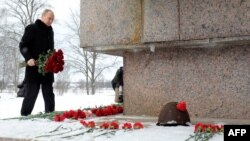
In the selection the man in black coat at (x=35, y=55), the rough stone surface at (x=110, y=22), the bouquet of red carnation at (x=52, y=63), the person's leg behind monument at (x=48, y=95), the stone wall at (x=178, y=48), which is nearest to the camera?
the stone wall at (x=178, y=48)

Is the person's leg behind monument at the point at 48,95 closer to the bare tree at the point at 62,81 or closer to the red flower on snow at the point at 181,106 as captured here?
the red flower on snow at the point at 181,106

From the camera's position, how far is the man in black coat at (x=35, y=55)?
462 cm

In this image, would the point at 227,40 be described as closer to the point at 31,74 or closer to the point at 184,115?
the point at 184,115

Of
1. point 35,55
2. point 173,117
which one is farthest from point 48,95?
point 173,117

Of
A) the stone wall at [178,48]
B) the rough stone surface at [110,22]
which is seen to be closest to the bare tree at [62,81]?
the rough stone surface at [110,22]

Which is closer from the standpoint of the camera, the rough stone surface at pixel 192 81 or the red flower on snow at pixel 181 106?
the red flower on snow at pixel 181 106

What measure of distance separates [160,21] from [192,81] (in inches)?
28.5

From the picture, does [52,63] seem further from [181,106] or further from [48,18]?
[181,106]

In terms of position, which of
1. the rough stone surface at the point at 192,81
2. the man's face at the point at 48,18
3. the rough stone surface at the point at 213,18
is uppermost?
the man's face at the point at 48,18

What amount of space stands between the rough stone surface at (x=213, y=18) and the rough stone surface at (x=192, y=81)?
0.26m

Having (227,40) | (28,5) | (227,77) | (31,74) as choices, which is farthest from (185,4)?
(28,5)

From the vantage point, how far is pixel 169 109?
3.14 metres

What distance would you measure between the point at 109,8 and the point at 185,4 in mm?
903

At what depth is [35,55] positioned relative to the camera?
4.71 meters
